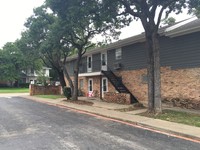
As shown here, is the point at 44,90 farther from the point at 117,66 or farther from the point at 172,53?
the point at 172,53

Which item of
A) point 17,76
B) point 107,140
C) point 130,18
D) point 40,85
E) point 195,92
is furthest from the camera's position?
point 17,76

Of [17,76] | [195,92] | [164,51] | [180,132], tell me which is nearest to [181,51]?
[164,51]

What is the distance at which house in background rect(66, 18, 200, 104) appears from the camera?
16.8 meters

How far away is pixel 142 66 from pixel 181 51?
14.0ft

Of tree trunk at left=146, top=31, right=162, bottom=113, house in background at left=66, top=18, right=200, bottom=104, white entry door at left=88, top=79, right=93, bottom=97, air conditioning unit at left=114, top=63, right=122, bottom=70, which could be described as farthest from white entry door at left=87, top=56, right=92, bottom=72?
tree trunk at left=146, top=31, right=162, bottom=113

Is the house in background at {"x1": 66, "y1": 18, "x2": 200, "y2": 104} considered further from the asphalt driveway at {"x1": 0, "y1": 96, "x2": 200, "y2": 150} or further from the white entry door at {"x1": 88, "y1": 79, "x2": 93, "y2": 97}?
the asphalt driveway at {"x1": 0, "y1": 96, "x2": 200, "y2": 150}

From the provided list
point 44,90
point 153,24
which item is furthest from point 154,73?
point 44,90

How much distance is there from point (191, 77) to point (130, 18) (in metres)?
5.65

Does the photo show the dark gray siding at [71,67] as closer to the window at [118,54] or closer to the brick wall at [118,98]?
the window at [118,54]

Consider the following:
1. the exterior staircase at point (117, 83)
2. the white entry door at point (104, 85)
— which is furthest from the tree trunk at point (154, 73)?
the white entry door at point (104, 85)

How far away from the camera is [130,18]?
18.3 metres

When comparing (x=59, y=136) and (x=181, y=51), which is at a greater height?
(x=181, y=51)

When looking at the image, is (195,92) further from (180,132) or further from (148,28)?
(180,132)

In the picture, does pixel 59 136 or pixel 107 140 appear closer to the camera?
pixel 107 140
